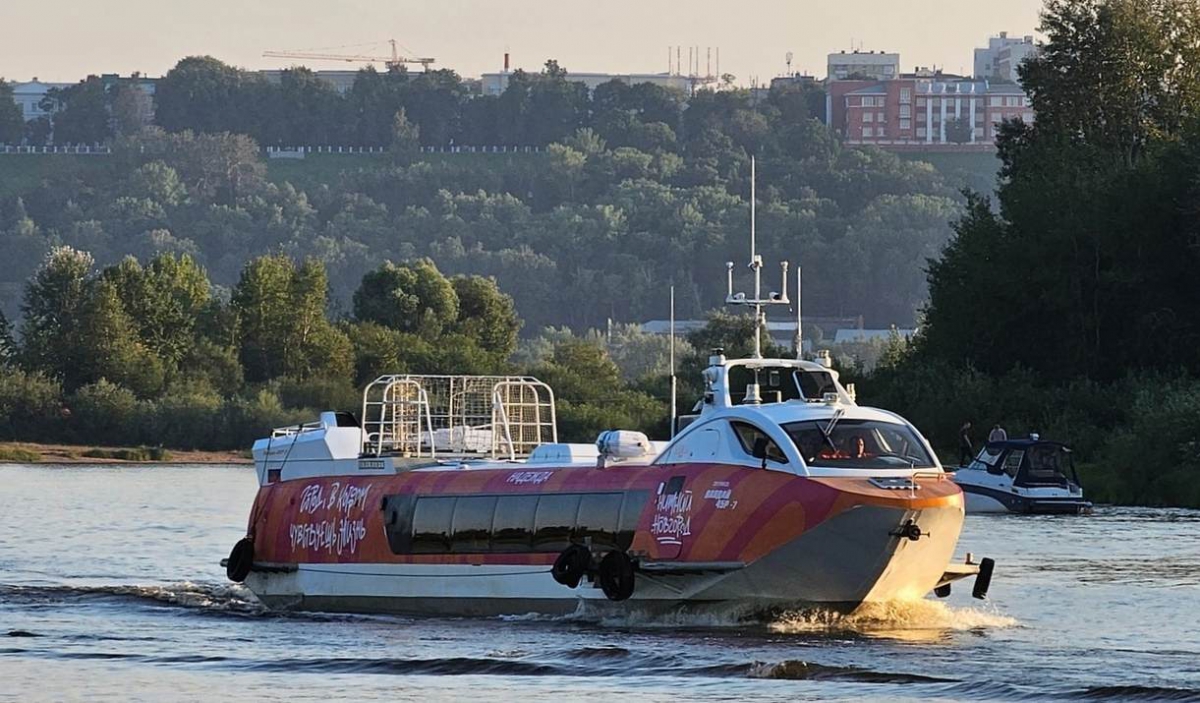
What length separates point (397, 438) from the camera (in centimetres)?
4200

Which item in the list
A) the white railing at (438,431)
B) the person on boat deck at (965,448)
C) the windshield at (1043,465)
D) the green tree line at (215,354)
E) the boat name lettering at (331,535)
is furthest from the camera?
the green tree line at (215,354)

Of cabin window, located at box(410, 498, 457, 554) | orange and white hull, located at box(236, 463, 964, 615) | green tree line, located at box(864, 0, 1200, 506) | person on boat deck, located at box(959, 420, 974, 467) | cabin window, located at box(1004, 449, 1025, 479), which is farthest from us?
green tree line, located at box(864, 0, 1200, 506)

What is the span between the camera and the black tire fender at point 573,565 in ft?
115

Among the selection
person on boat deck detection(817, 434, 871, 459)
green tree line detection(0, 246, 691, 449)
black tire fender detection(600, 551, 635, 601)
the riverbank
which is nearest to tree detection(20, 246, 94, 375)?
green tree line detection(0, 246, 691, 449)

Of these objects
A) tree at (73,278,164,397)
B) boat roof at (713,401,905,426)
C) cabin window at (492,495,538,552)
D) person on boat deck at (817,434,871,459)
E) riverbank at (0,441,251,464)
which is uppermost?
boat roof at (713,401,905,426)

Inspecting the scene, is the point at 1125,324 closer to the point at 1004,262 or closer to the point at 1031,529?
the point at 1004,262

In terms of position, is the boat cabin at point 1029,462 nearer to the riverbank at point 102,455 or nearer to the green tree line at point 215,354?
the green tree line at point 215,354

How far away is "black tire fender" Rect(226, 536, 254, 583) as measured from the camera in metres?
40.8

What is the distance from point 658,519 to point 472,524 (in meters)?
3.63

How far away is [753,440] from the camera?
33.9 m

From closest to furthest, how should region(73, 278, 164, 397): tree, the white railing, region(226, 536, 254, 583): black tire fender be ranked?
region(226, 536, 254, 583): black tire fender < the white railing < region(73, 278, 164, 397): tree

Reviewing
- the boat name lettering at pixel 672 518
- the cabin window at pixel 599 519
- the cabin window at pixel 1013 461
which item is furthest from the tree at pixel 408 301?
the boat name lettering at pixel 672 518

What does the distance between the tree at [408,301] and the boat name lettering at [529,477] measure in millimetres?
104998

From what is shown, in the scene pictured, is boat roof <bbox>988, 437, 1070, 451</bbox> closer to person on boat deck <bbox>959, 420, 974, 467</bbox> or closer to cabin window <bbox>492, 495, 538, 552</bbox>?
person on boat deck <bbox>959, 420, 974, 467</bbox>
